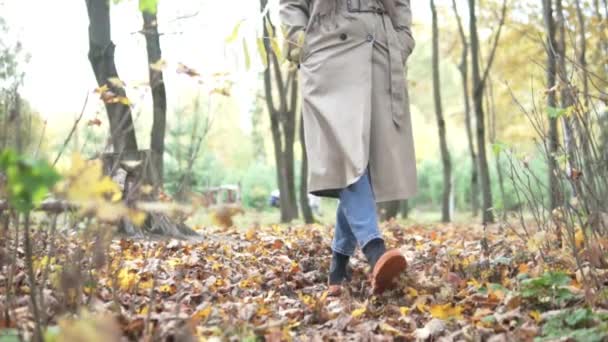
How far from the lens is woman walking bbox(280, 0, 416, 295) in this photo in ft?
11.3

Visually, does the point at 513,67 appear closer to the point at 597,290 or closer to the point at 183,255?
the point at 183,255

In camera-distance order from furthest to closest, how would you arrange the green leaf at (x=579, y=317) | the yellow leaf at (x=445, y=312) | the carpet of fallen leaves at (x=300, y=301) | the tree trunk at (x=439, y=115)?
the tree trunk at (x=439, y=115)
the yellow leaf at (x=445, y=312)
the green leaf at (x=579, y=317)
the carpet of fallen leaves at (x=300, y=301)

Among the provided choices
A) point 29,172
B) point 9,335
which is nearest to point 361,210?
point 9,335

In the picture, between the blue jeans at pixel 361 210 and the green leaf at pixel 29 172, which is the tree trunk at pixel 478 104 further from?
the green leaf at pixel 29 172

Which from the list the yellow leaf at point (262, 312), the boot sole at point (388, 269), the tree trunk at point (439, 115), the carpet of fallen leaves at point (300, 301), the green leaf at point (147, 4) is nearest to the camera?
the green leaf at point (147, 4)

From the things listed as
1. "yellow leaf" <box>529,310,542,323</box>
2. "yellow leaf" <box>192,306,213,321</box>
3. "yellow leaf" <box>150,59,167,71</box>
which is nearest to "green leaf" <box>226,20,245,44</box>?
"yellow leaf" <box>150,59,167,71</box>

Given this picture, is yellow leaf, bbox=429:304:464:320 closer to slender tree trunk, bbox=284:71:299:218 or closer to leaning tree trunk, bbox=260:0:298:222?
leaning tree trunk, bbox=260:0:298:222

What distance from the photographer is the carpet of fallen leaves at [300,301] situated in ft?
7.41

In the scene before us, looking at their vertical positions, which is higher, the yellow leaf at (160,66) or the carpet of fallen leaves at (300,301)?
the yellow leaf at (160,66)

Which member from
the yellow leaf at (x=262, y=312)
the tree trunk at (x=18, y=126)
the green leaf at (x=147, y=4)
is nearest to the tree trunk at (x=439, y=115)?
the yellow leaf at (x=262, y=312)

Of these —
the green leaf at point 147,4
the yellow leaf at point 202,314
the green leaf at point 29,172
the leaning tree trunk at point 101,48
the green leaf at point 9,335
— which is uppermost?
the leaning tree trunk at point 101,48

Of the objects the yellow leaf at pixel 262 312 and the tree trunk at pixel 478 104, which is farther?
the tree trunk at pixel 478 104

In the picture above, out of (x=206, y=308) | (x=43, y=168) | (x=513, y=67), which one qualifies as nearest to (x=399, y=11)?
(x=206, y=308)

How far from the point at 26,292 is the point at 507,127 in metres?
22.6
